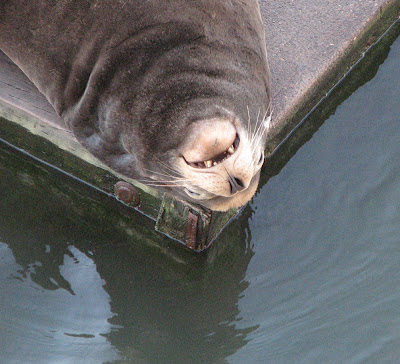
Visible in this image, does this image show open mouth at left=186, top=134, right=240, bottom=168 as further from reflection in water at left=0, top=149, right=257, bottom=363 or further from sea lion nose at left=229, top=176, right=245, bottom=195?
reflection in water at left=0, top=149, right=257, bottom=363

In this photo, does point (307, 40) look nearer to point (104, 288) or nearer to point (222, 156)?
point (222, 156)

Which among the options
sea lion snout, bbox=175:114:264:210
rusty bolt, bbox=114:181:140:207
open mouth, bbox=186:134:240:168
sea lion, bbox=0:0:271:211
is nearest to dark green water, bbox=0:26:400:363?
rusty bolt, bbox=114:181:140:207

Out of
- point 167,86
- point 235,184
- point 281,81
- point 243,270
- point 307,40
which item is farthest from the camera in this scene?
point 307,40

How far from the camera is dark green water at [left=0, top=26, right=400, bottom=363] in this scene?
3756 mm

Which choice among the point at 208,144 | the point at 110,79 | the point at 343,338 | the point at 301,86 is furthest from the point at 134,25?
the point at 343,338

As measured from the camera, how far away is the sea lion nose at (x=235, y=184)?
319cm

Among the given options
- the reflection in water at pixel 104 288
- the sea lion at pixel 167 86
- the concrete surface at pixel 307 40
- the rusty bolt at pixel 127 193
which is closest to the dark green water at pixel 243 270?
the reflection in water at pixel 104 288

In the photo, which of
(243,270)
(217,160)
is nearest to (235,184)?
(217,160)

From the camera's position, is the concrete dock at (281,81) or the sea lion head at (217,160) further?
the concrete dock at (281,81)

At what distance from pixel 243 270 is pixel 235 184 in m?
1.02

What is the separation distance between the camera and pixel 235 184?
320cm

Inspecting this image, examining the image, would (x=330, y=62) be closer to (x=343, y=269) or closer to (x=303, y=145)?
(x=303, y=145)

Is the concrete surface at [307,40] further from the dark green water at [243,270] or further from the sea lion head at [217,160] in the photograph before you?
the sea lion head at [217,160]

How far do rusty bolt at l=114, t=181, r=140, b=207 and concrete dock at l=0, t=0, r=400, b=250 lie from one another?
0.17 feet
